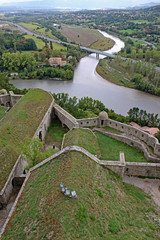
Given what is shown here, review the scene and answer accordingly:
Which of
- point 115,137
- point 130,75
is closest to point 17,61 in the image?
point 130,75

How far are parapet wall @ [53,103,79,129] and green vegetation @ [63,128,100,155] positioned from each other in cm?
149

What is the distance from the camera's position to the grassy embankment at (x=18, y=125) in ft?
65.6

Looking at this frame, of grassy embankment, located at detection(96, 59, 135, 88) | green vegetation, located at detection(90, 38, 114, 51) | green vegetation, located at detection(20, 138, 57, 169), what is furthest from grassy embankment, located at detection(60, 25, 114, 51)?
green vegetation, located at detection(20, 138, 57, 169)

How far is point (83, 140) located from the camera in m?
23.5

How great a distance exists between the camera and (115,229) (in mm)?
13977

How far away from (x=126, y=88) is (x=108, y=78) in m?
8.48

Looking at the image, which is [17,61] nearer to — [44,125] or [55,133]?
[44,125]

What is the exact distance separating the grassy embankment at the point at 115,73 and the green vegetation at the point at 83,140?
4129 cm

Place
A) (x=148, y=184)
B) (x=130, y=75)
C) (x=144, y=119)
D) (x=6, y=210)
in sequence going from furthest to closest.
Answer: (x=130, y=75) < (x=144, y=119) < (x=148, y=184) < (x=6, y=210)

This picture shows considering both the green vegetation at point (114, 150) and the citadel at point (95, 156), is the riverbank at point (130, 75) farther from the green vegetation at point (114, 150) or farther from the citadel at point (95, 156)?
the green vegetation at point (114, 150)

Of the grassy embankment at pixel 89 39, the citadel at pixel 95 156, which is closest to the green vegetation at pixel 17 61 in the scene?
the citadel at pixel 95 156

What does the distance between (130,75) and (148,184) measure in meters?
53.9

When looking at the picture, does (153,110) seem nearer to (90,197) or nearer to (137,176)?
(137,176)

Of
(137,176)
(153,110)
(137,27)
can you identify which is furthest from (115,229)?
(137,27)
